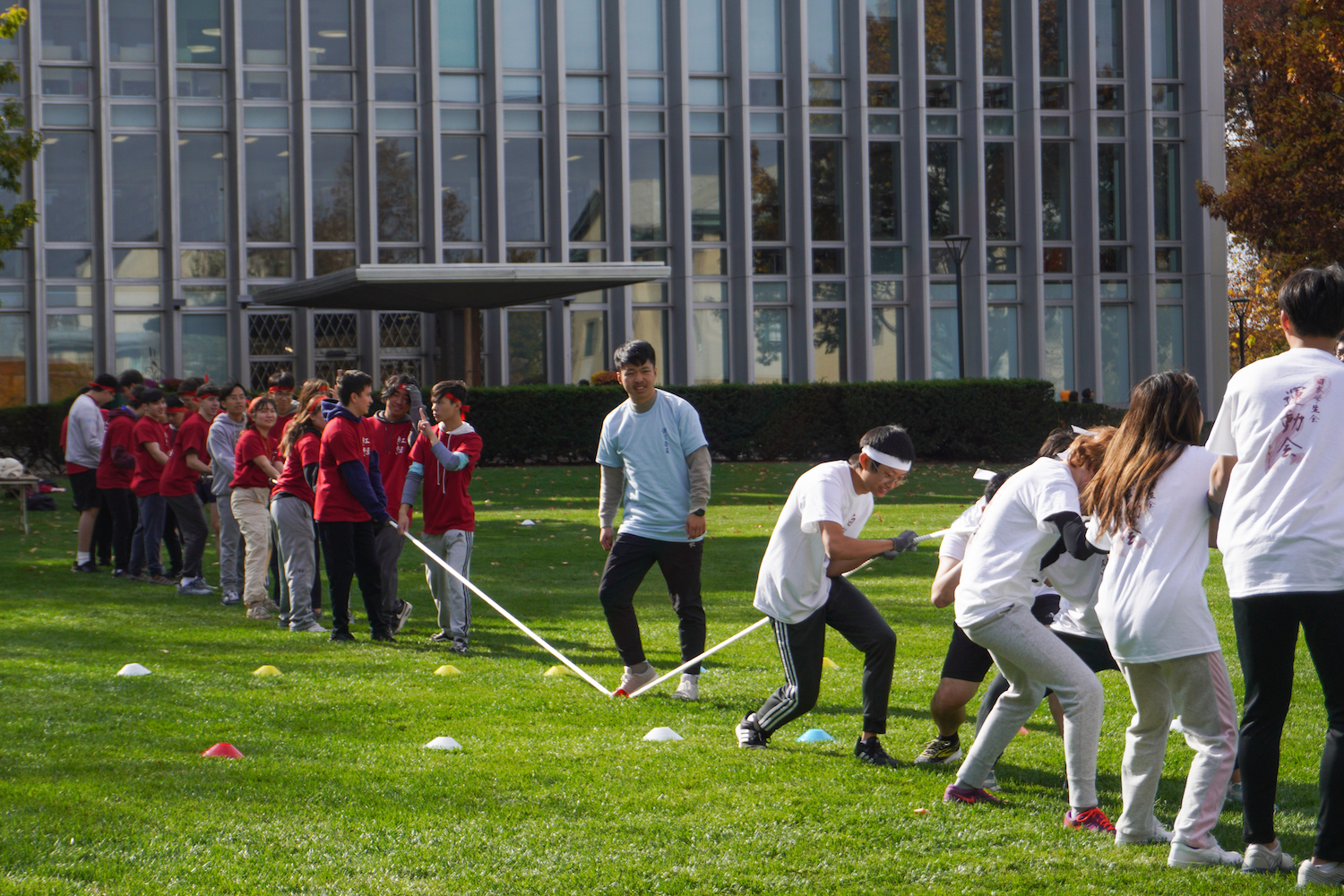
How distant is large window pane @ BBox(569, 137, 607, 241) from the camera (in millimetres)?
31578

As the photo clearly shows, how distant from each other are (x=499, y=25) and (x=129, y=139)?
8.27 m

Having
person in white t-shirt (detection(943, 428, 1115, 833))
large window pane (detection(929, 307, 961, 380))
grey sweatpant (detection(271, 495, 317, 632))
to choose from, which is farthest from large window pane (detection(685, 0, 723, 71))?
person in white t-shirt (detection(943, 428, 1115, 833))

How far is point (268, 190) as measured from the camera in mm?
29828

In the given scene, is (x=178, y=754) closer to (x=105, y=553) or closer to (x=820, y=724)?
(x=820, y=724)

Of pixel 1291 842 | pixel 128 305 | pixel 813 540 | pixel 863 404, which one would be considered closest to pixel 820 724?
pixel 813 540

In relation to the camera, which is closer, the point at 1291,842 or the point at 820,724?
the point at 1291,842

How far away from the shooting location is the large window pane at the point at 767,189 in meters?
32.5

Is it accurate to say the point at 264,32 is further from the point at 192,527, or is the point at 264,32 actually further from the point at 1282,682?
the point at 1282,682

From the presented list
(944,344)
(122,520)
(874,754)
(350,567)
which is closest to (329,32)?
(944,344)

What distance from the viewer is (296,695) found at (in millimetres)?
7816

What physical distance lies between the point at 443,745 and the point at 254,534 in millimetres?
5005

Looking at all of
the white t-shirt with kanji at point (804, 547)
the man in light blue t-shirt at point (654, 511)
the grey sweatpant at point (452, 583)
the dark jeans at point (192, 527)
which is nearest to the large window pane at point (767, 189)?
the dark jeans at point (192, 527)

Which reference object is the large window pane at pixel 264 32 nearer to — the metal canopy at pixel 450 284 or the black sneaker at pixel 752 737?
the metal canopy at pixel 450 284

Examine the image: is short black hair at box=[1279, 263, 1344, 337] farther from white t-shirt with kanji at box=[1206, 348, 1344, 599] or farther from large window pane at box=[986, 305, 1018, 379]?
large window pane at box=[986, 305, 1018, 379]
